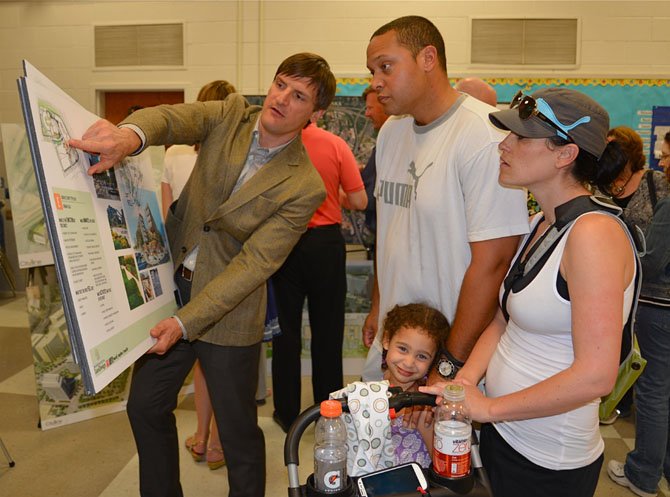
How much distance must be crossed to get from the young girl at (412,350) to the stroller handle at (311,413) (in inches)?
19.1

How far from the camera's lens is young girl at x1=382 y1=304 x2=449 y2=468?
5.91 feet

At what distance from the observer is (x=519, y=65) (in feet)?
19.2

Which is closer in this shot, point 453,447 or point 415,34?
point 453,447

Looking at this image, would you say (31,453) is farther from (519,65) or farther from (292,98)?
(519,65)

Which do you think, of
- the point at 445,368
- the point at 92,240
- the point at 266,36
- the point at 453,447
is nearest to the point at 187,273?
the point at 92,240

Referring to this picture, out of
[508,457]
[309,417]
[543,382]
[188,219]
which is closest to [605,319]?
[543,382]

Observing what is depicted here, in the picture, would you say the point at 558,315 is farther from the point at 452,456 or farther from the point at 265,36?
the point at 265,36

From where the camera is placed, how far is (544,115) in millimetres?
1354

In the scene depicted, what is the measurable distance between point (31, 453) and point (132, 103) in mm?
4258

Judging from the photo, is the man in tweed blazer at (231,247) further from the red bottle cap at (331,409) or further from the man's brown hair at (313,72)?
the red bottle cap at (331,409)

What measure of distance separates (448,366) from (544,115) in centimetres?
85

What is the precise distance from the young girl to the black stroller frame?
1.59 feet

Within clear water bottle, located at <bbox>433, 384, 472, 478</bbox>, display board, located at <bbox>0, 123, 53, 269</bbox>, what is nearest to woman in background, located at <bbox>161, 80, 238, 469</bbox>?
display board, located at <bbox>0, 123, 53, 269</bbox>

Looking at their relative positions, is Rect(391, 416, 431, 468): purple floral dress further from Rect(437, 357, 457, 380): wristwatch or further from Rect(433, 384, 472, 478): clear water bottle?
Rect(433, 384, 472, 478): clear water bottle
